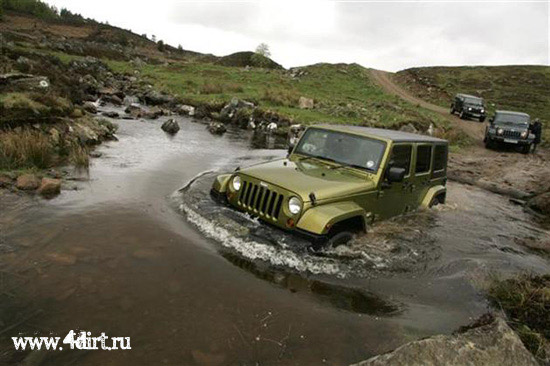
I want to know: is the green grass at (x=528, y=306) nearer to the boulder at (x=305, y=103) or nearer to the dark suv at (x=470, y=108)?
the boulder at (x=305, y=103)

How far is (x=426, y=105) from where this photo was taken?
137 feet

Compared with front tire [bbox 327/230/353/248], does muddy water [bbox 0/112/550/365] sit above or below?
below

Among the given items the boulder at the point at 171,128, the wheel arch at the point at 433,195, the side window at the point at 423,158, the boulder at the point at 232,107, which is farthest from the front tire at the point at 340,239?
the boulder at the point at 232,107

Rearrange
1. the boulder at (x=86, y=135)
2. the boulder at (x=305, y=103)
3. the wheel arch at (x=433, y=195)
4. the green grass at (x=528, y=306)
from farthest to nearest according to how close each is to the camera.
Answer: the boulder at (x=305, y=103), the boulder at (x=86, y=135), the wheel arch at (x=433, y=195), the green grass at (x=528, y=306)

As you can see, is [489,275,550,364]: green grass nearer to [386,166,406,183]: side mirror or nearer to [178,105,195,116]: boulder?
[386,166,406,183]: side mirror

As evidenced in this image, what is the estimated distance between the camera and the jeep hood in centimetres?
601

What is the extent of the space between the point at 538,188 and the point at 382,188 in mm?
11277

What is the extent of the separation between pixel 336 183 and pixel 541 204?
8.82m

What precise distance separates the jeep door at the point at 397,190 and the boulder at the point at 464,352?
307cm

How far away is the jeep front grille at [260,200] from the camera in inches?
236

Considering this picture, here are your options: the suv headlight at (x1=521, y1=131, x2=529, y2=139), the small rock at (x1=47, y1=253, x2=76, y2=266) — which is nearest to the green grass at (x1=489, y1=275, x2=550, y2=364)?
the small rock at (x1=47, y1=253, x2=76, y2=266)

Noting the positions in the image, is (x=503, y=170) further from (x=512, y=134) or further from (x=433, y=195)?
(x=433, y=195)

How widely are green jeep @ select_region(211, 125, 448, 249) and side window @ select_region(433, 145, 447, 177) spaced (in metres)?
0.05

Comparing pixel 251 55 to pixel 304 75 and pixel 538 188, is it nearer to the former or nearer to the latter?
pixel 304 75
